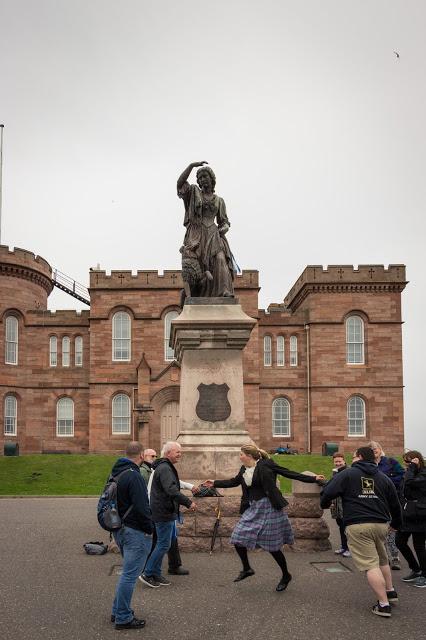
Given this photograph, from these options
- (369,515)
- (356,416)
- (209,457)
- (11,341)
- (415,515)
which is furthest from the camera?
(11,341)

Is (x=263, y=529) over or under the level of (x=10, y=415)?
under

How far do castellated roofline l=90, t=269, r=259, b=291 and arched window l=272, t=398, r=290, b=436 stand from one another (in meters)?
6.57

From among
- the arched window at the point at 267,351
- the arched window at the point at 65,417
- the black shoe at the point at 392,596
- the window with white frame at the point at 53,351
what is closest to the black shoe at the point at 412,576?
the black shoe at the point at 392,596

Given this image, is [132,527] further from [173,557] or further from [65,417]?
[65,417]

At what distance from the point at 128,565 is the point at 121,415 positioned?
31.8m

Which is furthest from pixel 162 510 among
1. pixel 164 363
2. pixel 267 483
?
pixel 164 363

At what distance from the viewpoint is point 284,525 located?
810 centimetres

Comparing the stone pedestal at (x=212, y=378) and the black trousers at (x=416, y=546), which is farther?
the stone pedestal at (x=212, y=378)

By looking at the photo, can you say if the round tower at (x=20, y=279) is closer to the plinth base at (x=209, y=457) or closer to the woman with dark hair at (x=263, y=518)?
the plinth base at (x=209, y=457)

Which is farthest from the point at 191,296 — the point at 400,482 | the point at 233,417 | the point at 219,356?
the point at 400,482

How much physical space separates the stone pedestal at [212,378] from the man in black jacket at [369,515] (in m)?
3.43

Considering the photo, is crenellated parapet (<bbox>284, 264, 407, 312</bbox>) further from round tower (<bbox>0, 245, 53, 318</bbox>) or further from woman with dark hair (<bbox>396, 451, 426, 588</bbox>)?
woman with dark hair (<bbox>396, 451, 426, 588</bbox>)

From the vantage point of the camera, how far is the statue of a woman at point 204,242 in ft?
38.4

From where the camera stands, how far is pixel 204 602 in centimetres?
761
